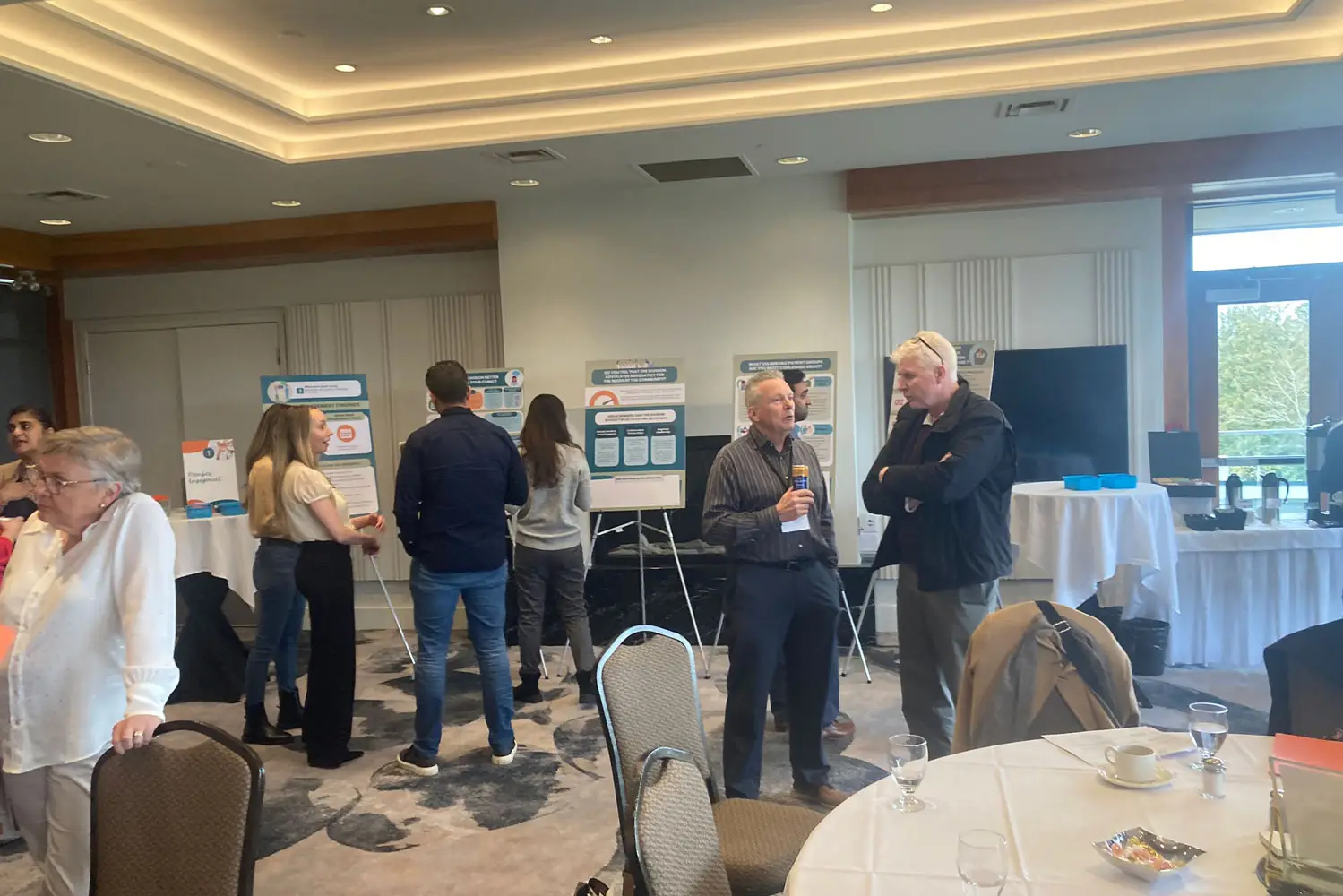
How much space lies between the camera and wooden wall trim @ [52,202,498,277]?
6316 mm

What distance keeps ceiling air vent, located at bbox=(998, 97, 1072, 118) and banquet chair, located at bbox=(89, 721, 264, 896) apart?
427cm

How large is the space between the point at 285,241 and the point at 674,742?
565 centimetres

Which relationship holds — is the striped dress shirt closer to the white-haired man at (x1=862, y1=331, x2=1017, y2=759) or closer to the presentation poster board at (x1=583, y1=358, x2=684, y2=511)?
the white-haired man at (x1=862, y1=331, x2=1017, y2=759)

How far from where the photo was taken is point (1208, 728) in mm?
1761

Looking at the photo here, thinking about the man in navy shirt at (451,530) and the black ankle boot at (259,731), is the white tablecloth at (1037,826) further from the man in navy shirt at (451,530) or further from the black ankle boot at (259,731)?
the black ankle boot at (259,731)

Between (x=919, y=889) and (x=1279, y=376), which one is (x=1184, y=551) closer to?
(x=1279, y=376)

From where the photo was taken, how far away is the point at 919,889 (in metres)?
1.41

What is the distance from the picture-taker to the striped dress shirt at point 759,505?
306 cm

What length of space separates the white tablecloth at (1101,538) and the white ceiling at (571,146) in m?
1.90

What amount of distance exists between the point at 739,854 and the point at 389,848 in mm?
1652

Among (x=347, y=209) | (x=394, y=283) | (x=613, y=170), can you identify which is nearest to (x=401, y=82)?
(x=613, y=170)

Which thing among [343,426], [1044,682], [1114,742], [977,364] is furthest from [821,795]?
[343,426]

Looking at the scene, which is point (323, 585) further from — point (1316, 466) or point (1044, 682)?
point (1316, 466)

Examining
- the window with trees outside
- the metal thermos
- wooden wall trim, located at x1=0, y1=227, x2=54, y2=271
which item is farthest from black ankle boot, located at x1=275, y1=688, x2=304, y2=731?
the window with trees outside
